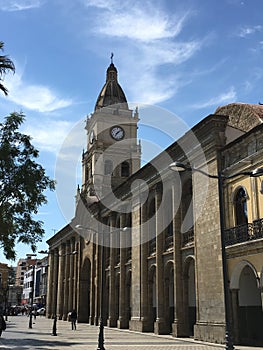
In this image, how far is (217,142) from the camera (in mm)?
22875

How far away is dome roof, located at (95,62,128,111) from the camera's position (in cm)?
5988

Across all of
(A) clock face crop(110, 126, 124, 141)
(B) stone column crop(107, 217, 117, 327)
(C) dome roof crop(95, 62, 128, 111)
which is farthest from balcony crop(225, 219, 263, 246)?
(C) dome roof crop(95, 62, 128, 111)

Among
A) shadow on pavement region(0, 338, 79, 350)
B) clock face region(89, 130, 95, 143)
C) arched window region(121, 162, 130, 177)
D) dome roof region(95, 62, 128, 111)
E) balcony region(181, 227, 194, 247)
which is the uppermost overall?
dome roof region(95, 62, 128, 111)

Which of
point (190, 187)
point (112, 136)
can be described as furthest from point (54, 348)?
point (112, 136)

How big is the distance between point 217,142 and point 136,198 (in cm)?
1202

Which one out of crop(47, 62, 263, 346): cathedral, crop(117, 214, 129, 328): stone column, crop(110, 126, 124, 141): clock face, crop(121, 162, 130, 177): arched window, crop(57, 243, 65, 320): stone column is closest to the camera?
crop(47, 62, 263, 346): cathedral

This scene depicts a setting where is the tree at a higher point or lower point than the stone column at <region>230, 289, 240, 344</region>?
Answer: higher

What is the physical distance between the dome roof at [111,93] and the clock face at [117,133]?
3.68m

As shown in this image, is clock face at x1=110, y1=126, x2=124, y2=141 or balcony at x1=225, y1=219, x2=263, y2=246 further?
clock face at x1=110, y1=126, x2=124, y2=141

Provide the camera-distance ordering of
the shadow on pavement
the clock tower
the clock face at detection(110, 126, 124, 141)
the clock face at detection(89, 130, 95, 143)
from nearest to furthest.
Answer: the shadow on pavement, the clock tower, the clock face at detection(110, 126, 124, 141), the clock face at detection(89, 130, 95, 143)

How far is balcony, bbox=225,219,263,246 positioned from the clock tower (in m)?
32.8

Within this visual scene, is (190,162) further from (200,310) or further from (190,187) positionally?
(200,310)

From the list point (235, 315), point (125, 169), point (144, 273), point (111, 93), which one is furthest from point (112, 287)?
point (111, 93)

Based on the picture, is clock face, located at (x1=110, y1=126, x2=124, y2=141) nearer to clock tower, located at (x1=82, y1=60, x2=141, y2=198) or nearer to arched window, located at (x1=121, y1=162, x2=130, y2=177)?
clock tower, located at (x1=82, y1=60, x2=141, y2=198)
